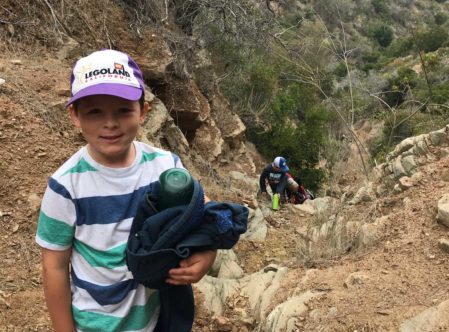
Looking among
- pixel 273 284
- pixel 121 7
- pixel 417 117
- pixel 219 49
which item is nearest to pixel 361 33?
pixel 417 117

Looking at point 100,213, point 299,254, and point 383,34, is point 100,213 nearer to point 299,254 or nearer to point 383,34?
point 299,254

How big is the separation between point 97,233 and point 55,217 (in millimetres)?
132

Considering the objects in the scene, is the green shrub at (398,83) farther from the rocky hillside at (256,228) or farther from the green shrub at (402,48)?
the rocky hillside at (256,228)

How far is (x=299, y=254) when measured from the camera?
4.24 m

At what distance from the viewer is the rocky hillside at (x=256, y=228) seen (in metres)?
2.77

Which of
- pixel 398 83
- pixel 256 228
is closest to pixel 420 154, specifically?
pixel 256 228

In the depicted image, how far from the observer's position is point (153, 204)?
1.33 meters

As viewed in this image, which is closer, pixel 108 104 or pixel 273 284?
pixel 108 104

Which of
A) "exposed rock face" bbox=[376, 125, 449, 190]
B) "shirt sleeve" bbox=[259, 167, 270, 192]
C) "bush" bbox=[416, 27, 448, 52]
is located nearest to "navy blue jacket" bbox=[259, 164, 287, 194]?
"shirt sleeve" bbox=[259, 167, 270, 192]

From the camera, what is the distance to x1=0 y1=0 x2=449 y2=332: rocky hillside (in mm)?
2768

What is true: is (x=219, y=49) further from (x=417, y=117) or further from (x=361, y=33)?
(x=361, y=33)

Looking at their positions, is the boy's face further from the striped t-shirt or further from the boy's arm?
the boy's arm

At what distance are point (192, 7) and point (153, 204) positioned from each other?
7.87 meters

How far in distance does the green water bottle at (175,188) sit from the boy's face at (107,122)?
0.20 meters
